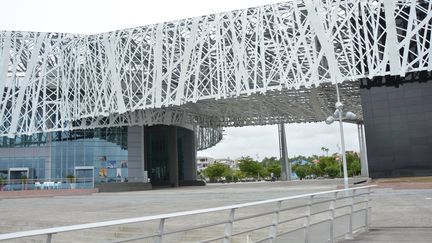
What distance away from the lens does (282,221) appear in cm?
702

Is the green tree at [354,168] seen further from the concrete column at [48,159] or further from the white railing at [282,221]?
the white railing at [282,221]

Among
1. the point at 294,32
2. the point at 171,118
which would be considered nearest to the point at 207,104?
the point at 171,118

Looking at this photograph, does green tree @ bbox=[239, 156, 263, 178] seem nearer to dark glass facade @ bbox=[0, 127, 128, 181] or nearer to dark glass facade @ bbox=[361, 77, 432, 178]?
dark glass facade @ bbox=[0, 127, 128, 181]

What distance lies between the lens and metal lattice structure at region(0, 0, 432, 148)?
1299 inches

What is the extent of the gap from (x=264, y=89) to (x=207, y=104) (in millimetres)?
9866

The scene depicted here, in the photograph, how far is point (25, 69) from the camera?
44.9 m

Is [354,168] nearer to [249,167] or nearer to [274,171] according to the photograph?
[274,171]

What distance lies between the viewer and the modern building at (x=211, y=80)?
1310 inches

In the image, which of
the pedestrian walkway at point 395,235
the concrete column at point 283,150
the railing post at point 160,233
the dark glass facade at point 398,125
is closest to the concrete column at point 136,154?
the dark glass facade at point 398,125

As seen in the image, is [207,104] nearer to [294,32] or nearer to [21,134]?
[294,32]

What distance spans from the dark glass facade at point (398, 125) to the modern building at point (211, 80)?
83 mm

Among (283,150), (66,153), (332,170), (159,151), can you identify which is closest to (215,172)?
(332,170)

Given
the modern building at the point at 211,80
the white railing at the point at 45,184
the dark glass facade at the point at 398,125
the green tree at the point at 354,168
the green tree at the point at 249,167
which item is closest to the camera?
the modern building at the point at 211,80

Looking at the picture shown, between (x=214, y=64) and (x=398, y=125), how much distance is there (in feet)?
52.9
